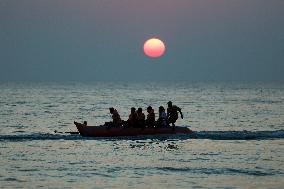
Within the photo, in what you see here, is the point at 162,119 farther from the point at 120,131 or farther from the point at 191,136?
the point at 120,131

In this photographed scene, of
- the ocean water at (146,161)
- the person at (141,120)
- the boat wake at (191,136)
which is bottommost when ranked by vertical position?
the ocean water at (146,161)

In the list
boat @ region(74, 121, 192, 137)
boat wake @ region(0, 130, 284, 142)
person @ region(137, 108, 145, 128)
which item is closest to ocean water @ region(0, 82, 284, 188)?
boat wake @ region(0, 130, 284, 142)

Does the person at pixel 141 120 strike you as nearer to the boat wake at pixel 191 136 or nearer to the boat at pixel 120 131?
the boat at pixel 120 131

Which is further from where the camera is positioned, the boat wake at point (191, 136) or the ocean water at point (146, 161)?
the boat wake at point (191, 136)

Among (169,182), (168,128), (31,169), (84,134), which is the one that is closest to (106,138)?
(84,134)

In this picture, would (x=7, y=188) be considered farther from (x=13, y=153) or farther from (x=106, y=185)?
(x=13, y=153)

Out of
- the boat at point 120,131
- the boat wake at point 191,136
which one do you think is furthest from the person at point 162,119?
the boat wake at point 191,136

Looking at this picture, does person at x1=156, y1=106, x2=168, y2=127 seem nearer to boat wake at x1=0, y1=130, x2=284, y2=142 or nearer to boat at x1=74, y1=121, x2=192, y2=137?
boat at x1=74, y1=121, x2=192, y2=137

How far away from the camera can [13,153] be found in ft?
91.7

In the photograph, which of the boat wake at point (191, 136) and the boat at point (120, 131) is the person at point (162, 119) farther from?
the boat wake at point (191, 136)

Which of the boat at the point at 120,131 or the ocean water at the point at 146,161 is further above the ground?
the boat at the point at 120,131

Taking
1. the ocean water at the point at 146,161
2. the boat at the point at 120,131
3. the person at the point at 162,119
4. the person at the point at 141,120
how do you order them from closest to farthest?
the ocean water at the point at 146,161, the person at the point at 141,120, the boat at the point at 120,131, the person at the point at 162,119

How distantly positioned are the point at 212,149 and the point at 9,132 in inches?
646

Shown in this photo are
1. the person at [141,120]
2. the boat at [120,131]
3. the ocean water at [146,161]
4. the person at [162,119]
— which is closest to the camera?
the ocean water at [146,161]
